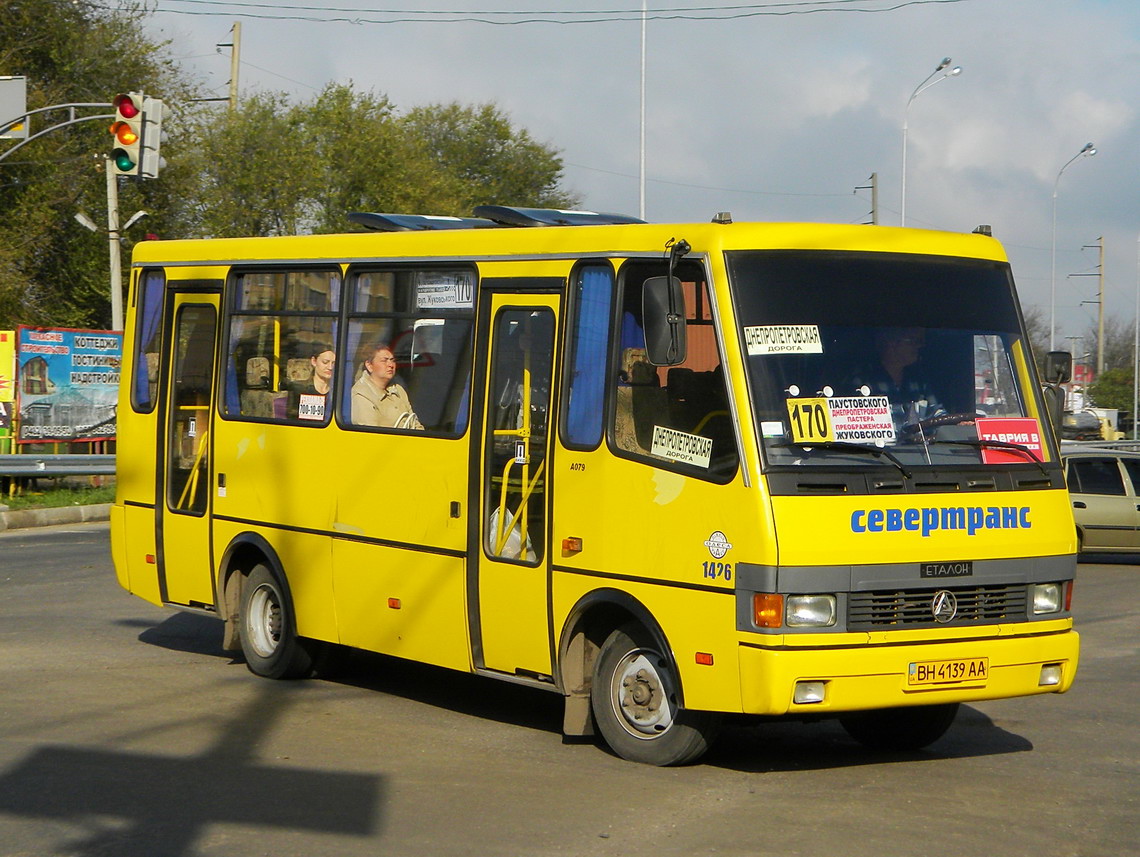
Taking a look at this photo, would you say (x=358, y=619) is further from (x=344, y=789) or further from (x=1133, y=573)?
(x=1133, y=573)

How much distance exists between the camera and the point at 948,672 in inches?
285

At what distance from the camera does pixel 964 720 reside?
366 inches

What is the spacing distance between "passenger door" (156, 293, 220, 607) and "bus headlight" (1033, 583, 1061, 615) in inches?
232

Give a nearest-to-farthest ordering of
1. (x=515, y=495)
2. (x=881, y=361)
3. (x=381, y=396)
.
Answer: (x=881, y=361) → (x=515, y=495) → (x=381, y=396)

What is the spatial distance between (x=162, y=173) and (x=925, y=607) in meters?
38.4

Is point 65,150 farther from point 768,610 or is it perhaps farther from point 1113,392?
point 1113,392

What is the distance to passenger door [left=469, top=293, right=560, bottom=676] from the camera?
27.1 feet

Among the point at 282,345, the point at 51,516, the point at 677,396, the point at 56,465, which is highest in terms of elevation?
the point at 282,345

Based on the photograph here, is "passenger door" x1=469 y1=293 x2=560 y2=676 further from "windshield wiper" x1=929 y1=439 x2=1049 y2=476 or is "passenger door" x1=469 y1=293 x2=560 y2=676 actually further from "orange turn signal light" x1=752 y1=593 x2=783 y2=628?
"windshield wiper" x1=929 y1=439 x2=1049 y2=476

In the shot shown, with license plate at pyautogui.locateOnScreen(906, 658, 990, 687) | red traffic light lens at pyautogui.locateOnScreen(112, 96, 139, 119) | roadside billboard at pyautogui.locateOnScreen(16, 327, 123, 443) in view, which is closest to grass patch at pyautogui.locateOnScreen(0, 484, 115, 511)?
roadside billboard at pyautogui.locateOnScreen(16, 327, 123, 443)

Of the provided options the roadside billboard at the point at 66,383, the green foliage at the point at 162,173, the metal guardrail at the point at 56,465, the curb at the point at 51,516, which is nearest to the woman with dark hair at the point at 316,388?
the curb at the point at 51,516

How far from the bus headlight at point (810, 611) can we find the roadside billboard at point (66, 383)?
64.8ft

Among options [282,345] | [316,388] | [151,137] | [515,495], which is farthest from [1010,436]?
[151,137]

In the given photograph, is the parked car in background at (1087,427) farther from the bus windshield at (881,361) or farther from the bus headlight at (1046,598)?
the bus headlight at (1046,598)
